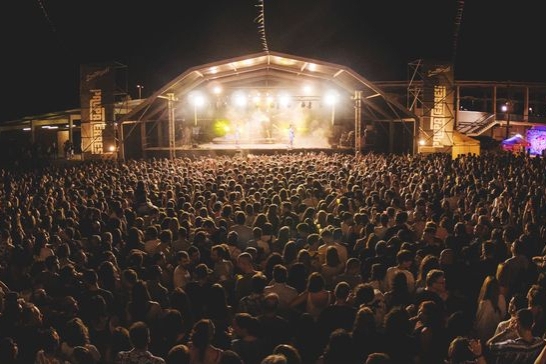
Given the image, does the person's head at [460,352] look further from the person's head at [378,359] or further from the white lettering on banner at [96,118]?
the white lettering on banner at [96,118]

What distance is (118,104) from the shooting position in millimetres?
28562

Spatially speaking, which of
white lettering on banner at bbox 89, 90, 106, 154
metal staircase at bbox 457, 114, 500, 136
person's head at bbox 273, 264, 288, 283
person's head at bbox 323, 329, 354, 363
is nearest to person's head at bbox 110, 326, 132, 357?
person's head at bbox 323, 329, 354, 363

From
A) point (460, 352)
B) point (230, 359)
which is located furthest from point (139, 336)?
point (460, 352)

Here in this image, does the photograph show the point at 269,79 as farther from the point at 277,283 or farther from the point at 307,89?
the point at 277,283

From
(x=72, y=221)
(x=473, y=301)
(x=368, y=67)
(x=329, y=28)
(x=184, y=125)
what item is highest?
(x=329, y=28)

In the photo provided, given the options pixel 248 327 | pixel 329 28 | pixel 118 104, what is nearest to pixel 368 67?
pixel 329 28

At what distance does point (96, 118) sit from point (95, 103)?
0.72m

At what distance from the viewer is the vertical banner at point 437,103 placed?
23641mm

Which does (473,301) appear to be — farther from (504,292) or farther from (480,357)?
(480,357)

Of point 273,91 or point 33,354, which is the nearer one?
point 33,354

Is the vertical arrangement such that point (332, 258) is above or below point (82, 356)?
above

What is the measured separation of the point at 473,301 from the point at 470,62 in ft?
128

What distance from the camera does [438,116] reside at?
77.1 feet

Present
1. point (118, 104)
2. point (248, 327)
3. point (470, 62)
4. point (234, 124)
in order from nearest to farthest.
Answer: point (248, 327) → point (118, 104) → point (234, 124) → point (470, 62)
